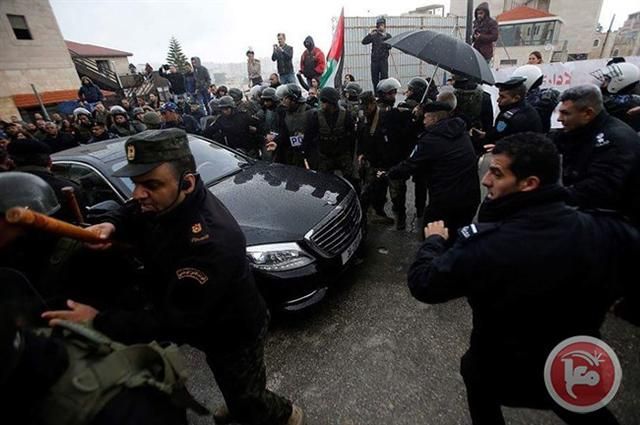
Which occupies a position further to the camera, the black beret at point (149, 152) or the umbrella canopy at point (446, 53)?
the umbrella canopy at point (446, 53)

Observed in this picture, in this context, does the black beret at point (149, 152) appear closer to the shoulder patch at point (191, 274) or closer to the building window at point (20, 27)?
the shoulder patch at point (191, 274)

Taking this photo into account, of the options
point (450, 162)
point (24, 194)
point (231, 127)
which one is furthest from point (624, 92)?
point (231, 127)

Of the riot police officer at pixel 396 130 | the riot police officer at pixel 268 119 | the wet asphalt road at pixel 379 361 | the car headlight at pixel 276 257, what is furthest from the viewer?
the riot police officer at pixel 268 119

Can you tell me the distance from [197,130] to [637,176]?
789 cm

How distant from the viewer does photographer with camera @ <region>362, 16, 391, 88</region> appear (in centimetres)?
807

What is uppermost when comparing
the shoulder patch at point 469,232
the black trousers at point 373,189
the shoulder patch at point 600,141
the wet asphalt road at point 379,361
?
the shoulder patch at point 600,141

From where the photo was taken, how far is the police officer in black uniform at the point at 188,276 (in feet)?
4.48

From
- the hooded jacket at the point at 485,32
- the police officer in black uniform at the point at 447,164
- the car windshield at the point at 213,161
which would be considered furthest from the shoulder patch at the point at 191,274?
the hooded jacket at the point at 485,32

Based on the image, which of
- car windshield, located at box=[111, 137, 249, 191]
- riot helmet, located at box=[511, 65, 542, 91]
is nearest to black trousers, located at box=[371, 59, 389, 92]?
riot helmet, located at box=[511, 65, 542, 91]

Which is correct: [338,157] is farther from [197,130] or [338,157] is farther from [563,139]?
[197,130]

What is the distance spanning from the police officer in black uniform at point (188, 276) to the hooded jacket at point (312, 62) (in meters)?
8.16

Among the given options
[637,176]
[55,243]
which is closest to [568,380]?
[637,176]

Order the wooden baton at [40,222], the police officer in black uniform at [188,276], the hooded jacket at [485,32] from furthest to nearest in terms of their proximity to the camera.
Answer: the hooded jacket at [485,32] < the police officer in black uniform at [188,276] < the wooden baton at [40,222]

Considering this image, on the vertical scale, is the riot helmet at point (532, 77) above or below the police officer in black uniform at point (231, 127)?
above
